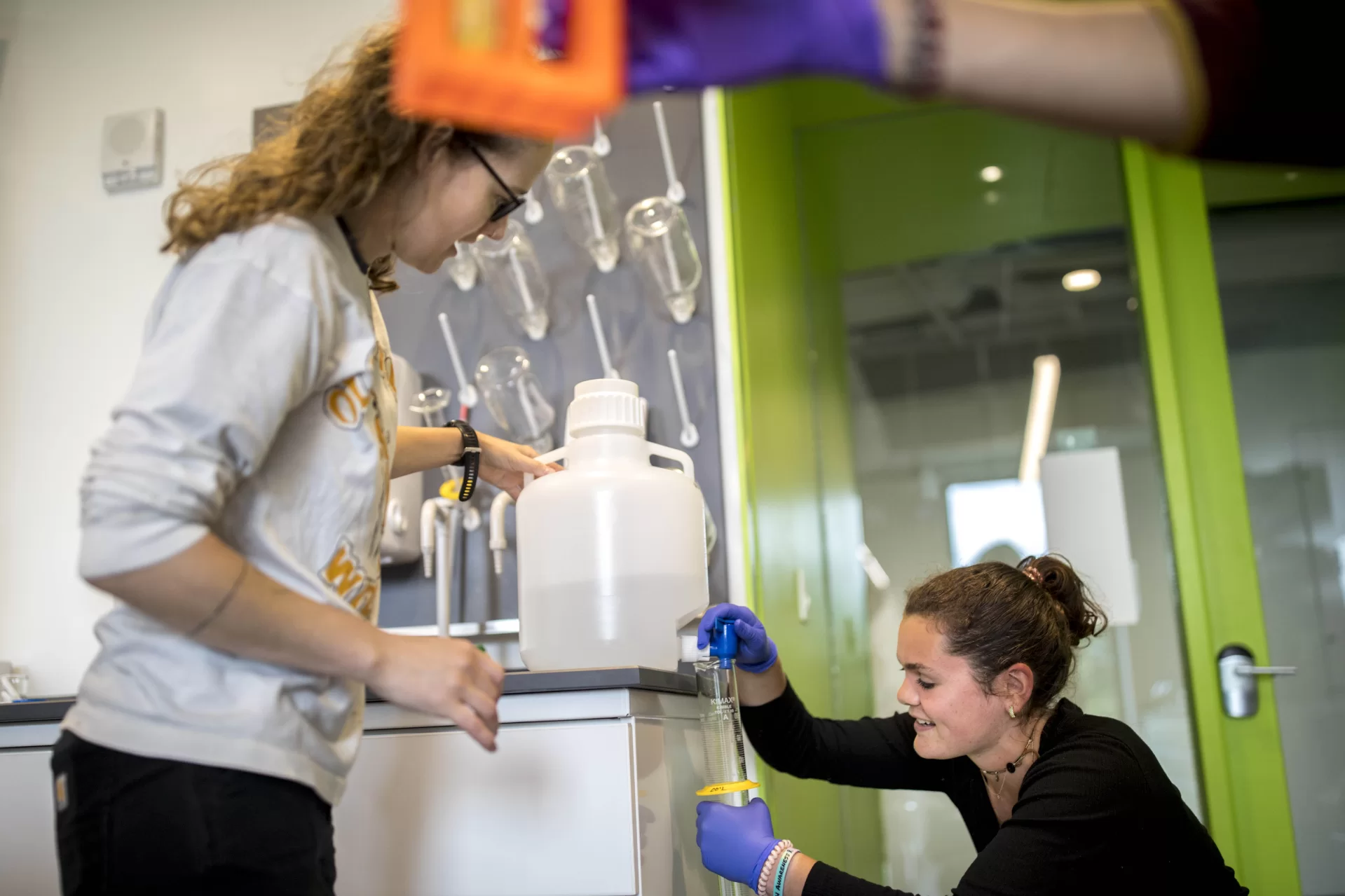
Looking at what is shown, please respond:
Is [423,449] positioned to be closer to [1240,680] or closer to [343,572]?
[343,572]

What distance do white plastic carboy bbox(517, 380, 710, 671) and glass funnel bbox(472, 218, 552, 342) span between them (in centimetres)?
47

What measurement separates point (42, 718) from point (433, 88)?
1236 millimetres

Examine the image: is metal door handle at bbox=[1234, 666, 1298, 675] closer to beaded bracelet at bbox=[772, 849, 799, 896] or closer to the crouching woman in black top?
the crouching woman in black top

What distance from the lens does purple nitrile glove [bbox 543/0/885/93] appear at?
46cm

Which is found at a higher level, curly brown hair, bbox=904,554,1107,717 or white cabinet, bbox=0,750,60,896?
curly brown hair, bbox=904,554,1107,717

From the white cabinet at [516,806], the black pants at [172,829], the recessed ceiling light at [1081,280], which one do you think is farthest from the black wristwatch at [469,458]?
the recessed ceiling light at [1081,280]

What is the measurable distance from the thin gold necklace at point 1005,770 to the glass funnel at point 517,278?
989 mm

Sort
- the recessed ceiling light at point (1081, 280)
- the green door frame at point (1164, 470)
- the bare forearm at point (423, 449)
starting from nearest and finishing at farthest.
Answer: the bare forearm at point (423, 449) → the green door frame at point (1164, 470) → the recessed ceiling light at point (1081, 280)

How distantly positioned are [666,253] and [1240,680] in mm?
1364

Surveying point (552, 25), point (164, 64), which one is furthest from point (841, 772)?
point (164, 64)

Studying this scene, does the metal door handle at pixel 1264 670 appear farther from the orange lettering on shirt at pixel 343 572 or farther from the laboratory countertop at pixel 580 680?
the orange lettering on shirt at pixel 343 572

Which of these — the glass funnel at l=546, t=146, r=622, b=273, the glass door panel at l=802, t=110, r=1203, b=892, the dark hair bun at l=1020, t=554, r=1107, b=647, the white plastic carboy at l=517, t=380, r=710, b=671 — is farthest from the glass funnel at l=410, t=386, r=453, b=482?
the glass door panel at l=802, t=110, r=1203, b=892

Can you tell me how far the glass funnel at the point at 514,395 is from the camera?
6.01ft

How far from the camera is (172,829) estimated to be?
2.34 feet
